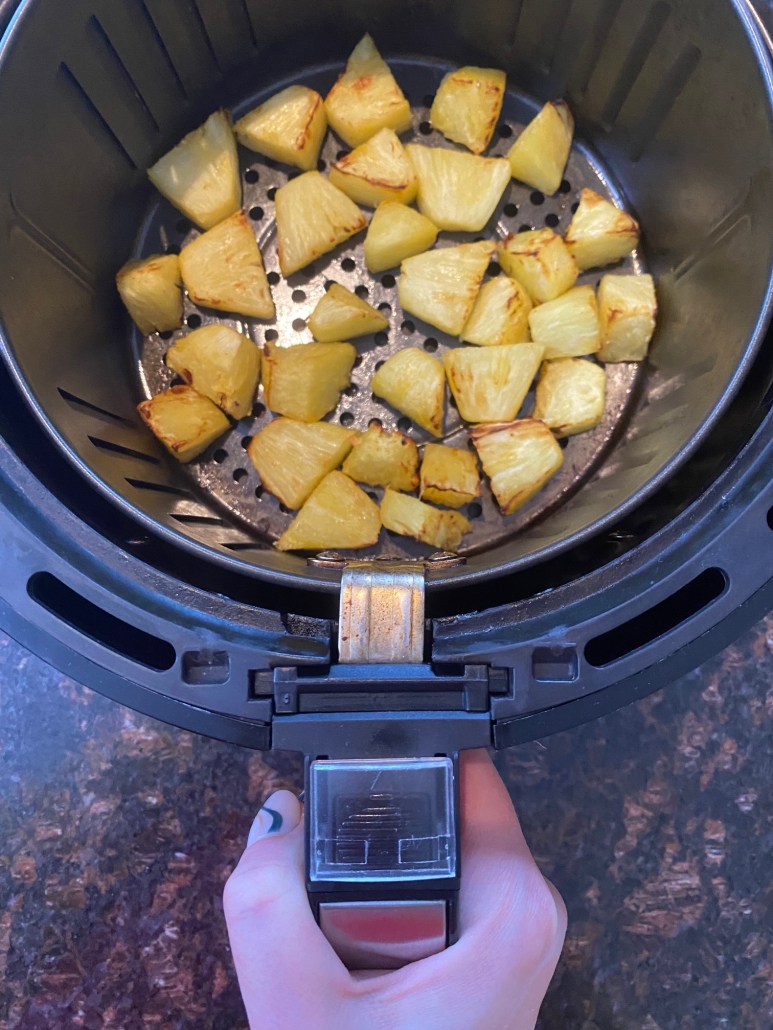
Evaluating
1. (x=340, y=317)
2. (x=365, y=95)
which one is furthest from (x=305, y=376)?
(x=365, y=95)

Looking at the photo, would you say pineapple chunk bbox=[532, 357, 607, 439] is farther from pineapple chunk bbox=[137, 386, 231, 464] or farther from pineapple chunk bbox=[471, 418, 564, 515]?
pineapple chunk bbox=[137, 386, 231, 464]

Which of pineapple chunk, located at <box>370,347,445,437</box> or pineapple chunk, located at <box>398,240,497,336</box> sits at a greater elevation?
pineapple chunk, located at <box>398,240,497,336</box>

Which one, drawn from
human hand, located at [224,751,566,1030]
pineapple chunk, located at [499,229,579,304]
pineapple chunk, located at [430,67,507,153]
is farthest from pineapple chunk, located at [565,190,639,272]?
human hand, located at [224,751,566,1030]

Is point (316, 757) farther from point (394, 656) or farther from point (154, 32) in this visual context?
point (154, 32)

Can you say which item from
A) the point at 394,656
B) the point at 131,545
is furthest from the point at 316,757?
the point at 131,545

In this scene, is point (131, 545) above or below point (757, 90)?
below

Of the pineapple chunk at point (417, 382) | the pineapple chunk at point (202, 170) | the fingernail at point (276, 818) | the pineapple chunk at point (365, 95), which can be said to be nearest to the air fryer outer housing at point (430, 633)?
the fingernail at point (276, 818)
